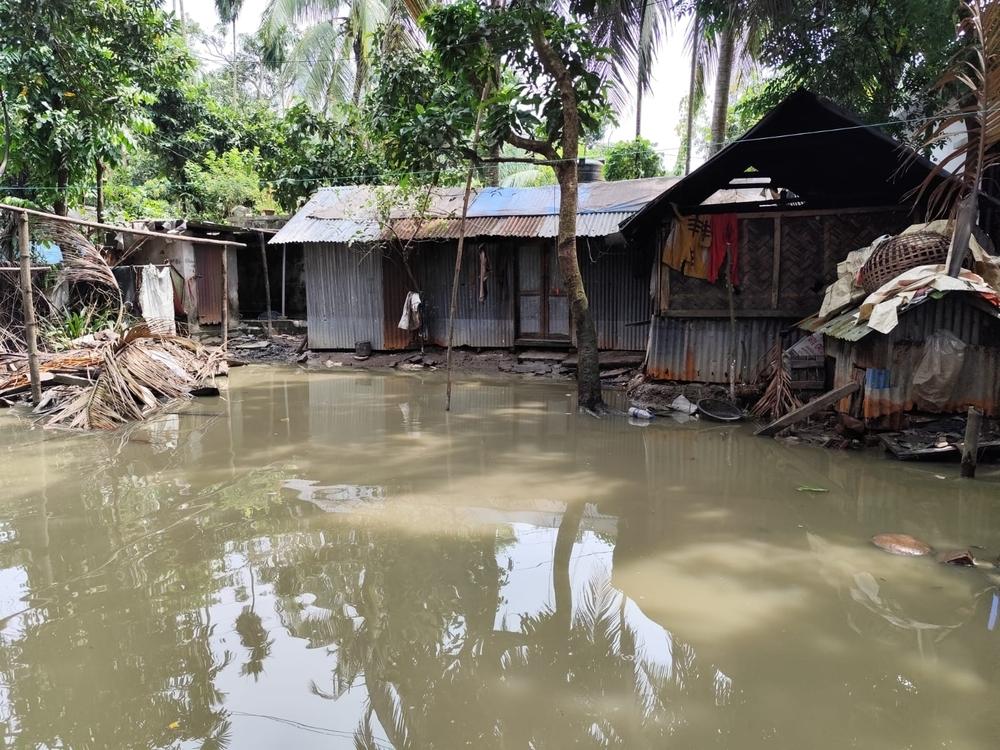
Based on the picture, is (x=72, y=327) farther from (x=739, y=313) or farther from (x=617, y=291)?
(x=739, y=313)

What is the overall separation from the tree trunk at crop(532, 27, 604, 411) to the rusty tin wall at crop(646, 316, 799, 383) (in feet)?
4.89

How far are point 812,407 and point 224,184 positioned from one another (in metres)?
16.9

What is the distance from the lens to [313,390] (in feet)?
37.8

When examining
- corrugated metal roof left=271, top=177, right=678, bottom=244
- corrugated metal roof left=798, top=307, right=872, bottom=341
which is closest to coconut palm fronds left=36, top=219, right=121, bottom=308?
corrugated metal roof left=271, top=177, right=678, bottom=244

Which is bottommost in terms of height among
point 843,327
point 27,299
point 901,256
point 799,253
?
point 843,327

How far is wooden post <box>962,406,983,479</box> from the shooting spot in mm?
5941

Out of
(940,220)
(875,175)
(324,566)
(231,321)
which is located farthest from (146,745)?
(231,321)

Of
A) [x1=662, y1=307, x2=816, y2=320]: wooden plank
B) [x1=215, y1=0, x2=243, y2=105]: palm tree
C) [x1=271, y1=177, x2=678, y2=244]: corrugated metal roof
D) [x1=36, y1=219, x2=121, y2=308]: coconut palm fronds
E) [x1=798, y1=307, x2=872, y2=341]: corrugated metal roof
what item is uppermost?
[x1=215, y1=0, x2=243, y2=105]: palm tree

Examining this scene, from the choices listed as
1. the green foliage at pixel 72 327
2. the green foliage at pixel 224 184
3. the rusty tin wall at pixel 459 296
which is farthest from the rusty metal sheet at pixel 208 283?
the rusty tin wall at pixel 459 296

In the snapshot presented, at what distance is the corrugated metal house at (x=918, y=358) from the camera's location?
700 centimetres

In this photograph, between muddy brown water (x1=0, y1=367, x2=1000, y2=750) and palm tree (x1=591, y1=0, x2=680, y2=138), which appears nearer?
muddy brown water (x1=0, y1=367, x2=1000, y2=750)

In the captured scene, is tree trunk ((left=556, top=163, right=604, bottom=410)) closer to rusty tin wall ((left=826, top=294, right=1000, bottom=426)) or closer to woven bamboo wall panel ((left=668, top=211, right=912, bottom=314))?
woven bamboo wall panel ((left=668, top=211, right=912, bottom=314))

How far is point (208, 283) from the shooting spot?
1803 cm

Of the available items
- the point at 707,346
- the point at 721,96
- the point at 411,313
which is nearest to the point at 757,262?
the point at 707,346
